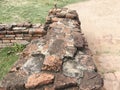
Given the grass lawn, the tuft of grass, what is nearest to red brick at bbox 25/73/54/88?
the tuft of grass

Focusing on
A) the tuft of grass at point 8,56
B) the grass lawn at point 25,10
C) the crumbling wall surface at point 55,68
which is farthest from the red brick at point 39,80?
the grass lawn at point 25,10

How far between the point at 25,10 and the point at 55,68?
237 inches

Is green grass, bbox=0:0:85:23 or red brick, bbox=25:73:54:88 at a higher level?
red brick, bbox=25:73:54:88

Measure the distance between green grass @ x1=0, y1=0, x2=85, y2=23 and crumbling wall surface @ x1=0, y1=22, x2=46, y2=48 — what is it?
1.82 meters

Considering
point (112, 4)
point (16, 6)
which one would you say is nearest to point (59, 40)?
point (16, 6)

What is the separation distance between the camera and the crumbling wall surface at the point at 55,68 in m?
3.07

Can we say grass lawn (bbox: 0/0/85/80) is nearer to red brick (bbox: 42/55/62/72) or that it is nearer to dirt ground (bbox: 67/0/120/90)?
dirt ground (bbox: 67/0/120/90)

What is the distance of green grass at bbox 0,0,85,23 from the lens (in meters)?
8.33

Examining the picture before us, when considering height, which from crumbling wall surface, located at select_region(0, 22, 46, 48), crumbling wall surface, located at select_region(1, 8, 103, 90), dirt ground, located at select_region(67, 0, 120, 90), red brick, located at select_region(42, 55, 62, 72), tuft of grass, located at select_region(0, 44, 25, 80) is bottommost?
dirt ground, located at select_region(67, 0, 120, 90)

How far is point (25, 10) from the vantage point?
29.9ft

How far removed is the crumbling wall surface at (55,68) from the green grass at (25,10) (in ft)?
13.2

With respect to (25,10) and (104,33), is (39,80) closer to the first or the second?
(104,33)

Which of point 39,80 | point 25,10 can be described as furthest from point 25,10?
point 39,80

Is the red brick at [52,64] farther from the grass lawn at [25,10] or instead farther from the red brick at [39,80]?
the grass lawn at [25,10]
